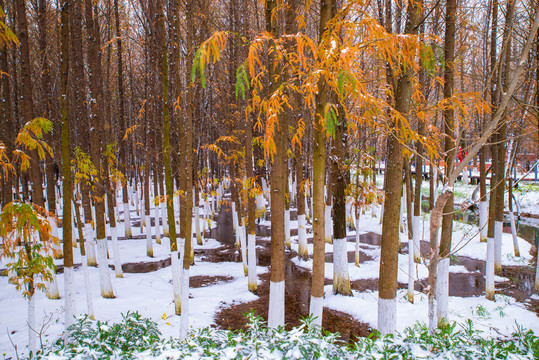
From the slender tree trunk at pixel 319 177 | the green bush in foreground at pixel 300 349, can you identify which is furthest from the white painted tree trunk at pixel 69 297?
the slender tree trunk at pixel 319 177

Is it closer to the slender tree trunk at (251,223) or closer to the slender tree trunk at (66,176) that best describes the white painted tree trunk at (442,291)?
the slender tree trunk at (251,223)

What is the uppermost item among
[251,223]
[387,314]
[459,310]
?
[251,223]

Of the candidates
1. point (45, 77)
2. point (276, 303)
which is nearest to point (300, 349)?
point (276, 303)

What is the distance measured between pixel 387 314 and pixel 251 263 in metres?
4.93

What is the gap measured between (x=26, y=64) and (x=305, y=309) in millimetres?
8382

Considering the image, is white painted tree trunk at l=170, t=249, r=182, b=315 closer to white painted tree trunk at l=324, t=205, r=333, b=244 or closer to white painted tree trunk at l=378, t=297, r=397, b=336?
white painted tree trunk at l=378, t=297, r=397, b=336

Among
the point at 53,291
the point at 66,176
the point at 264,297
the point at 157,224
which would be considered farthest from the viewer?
the point at 157,224

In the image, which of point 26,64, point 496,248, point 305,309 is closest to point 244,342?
point 305,309

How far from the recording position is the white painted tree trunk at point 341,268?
8.46 metres

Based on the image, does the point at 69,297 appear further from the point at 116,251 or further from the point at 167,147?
the point at 116,251

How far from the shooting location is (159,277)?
34.6ft

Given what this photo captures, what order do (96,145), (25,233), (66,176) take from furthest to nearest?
1. (96,145)
2. (66,176)
3. (25,233)

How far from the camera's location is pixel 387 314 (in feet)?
15.2

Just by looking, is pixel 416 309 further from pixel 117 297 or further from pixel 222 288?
pixel 117 297
